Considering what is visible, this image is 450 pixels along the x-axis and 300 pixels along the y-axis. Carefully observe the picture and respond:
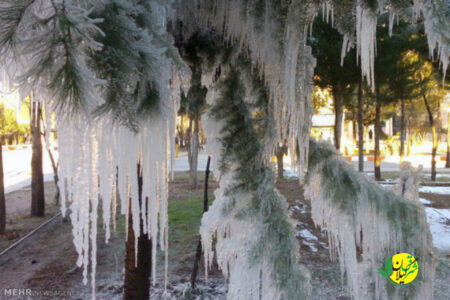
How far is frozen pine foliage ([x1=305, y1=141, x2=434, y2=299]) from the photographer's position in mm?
Result: 1933

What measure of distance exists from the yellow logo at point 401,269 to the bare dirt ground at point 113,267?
73.5 inches

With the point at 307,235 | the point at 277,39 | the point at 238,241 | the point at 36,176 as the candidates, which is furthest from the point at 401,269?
the point at 36,176

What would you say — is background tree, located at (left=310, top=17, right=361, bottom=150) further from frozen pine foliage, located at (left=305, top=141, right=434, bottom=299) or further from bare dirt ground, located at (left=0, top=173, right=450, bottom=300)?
frozen pine foliage, located at (left=305, top=141, right=434, bottom=299)

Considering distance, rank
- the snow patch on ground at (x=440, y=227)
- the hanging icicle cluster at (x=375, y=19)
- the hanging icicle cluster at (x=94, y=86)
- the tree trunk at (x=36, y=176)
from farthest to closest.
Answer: the tree trunk at (x=36, y=176)
the snow patch on ground at (x=440, y=227)
the hanging icicle cluster at (x=375, y=19)
the hanging icicle cluster at (x=94, y=86)

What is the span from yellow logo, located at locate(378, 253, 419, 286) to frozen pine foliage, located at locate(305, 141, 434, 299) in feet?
0.20

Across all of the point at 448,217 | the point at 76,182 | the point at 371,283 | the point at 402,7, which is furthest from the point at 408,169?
the point at 448,217

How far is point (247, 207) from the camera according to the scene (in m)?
1.86

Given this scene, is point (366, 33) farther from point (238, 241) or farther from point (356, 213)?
point (238, 241)

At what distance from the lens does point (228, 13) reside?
5.81 ft

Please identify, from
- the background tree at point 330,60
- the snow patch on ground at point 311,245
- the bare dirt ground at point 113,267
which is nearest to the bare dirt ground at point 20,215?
the bare dirt ground at point 113,267

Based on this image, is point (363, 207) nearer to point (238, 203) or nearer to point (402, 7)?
point (238, 203)

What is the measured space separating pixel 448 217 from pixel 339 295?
510 centimetres

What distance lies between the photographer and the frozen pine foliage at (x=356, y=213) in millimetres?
1933

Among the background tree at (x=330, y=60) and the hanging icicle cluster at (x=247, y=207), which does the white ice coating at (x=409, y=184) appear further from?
the background tree at (x=330, y=60)
